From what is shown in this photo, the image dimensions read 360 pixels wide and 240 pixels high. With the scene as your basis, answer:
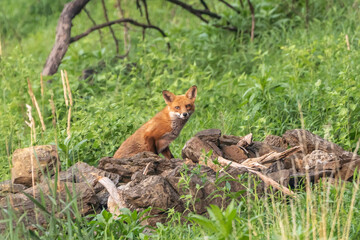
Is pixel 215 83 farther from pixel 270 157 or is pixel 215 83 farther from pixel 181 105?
pixel 270 157

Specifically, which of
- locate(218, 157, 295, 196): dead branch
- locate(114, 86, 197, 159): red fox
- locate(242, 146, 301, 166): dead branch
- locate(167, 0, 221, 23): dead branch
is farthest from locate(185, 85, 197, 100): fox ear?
locate(167, 0, 221, 23): dead branch

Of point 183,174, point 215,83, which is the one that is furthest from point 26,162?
point 215,83

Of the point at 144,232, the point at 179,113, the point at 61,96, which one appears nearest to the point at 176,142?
the point at 179,113

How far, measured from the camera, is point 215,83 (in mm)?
8789

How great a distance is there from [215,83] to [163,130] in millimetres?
2307

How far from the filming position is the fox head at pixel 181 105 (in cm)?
691

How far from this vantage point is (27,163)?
17.6ft

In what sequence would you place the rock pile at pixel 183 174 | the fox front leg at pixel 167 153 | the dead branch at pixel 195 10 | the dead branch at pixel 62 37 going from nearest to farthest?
1. the rock pile at pixel 183 174
2. the fox front leg at pixel 167 153
3. the dead branch at pixel 62 37
4. the dead branch at pixel 195 10

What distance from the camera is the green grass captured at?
638cm

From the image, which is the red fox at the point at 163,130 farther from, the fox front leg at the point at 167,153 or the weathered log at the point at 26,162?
the weathered log at the point at 26,162

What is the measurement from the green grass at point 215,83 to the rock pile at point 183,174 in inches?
9.9

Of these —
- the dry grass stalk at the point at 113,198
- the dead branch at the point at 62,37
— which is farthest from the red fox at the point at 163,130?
the dead branch at the point at 62,37

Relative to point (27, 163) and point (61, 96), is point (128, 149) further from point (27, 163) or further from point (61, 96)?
point (61, 96)

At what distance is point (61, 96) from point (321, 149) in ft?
15.1
